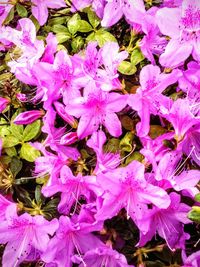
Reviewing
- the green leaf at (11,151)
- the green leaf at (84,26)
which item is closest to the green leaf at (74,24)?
the green leaf at (84,26)

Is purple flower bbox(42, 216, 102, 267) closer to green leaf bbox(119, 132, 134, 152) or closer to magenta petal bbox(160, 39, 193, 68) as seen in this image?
green leaf bbox(119, 132, 134, 152)

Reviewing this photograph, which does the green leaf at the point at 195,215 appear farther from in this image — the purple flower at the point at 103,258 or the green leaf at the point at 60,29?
the green leaf at the point at 60,29

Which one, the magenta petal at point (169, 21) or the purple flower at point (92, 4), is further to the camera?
the purple flower at point (92, 4)

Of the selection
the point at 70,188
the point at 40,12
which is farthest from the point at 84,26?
the point at 70,188

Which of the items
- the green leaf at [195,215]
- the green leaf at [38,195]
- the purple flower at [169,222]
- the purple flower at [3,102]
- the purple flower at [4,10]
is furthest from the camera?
the purple flower at [4,10]

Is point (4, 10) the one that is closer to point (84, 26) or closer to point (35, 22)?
point (35, 22)

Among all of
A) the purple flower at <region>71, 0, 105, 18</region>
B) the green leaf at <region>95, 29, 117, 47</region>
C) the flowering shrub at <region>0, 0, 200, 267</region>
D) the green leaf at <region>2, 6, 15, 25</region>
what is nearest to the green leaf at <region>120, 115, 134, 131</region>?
the flowering shrub at <region>0, 0, 200, 267</region>
